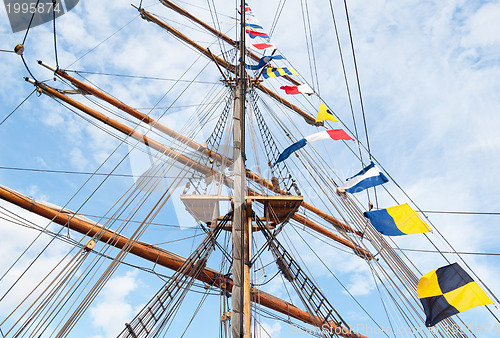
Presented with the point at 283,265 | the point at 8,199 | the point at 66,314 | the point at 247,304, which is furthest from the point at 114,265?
the point at 8,199

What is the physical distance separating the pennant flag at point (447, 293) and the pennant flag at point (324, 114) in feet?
11.9

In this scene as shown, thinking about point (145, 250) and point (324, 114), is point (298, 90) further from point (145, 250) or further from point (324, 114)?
point (145, 250)

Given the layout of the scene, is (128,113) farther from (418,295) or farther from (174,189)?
(418,295)

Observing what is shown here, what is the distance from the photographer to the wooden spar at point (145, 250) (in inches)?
279

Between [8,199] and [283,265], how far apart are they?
19.4 feet

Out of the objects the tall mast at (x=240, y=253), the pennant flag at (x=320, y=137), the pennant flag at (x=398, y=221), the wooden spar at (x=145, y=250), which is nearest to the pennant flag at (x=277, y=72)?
the tall mast at (x=240, y=253)

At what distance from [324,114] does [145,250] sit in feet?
17.0

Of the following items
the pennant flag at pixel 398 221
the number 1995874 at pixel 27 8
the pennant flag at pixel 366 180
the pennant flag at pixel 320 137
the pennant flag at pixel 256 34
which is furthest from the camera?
the pennant flag at pixel 256 34

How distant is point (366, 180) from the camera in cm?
582

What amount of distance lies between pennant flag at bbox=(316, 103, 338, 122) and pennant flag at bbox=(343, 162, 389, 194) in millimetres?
1505

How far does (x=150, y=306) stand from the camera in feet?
16.9

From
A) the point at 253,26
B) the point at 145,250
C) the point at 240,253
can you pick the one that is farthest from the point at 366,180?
the point at 253,26

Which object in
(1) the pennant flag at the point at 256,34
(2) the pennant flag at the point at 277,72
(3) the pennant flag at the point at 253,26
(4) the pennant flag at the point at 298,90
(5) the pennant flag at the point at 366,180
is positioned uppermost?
(3) the pennant flag at the point at 253,26

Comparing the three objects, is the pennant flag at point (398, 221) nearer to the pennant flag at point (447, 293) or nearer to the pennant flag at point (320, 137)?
the pennant flag at point (447, 293)
